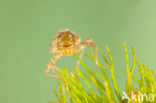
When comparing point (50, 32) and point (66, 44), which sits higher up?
point (50, 32)

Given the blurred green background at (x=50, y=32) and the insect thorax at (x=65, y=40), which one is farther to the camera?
the blurred green background at (x=50, y=32)

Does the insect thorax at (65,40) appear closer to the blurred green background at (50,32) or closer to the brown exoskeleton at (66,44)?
the brown exoskeleton at (66,44)

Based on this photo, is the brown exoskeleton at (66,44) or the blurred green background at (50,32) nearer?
the brown exoskeleton at (66,44)

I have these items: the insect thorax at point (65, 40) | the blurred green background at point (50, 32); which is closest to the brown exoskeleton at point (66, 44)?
the insect thorax at point (65, 40)

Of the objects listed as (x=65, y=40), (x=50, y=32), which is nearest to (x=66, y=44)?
(x=65, y=40)

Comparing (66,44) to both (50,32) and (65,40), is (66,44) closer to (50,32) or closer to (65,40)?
(65,40)

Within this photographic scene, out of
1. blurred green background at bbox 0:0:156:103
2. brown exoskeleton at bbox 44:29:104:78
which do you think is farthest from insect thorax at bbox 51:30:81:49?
blurred green background at bbox 0:0:156:103

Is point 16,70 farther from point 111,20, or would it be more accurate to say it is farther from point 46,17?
point 111,20

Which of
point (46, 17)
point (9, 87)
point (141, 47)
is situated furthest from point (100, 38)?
point (9, 87)
